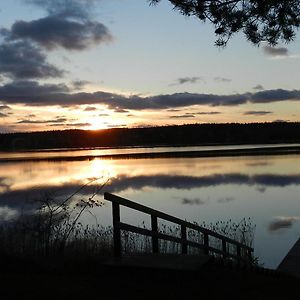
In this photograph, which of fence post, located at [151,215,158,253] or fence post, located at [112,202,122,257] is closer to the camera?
fence post, located at [112,202,122,257]

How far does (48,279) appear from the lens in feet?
23.9

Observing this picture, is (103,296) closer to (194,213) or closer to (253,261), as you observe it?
(253,261)

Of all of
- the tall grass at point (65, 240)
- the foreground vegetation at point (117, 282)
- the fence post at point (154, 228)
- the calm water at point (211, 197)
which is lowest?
the calm water at point (211, 197)

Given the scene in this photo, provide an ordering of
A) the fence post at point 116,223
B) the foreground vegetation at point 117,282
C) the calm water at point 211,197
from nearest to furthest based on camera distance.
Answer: the foreground vegetation at point 117,282 → the fence post at point 116,223 → the calm water at point 211,197

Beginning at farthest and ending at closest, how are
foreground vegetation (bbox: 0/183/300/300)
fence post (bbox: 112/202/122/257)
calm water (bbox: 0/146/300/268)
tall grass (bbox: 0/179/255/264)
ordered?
calm water (bbox: 0/146/300/268) < tall grass (bbox: 0/179/255/264) < fence post (bbox: 112/202/122/257) < foreground vegetation (bbox: 0/183/300/300)

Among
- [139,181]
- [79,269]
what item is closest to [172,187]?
[139,181]

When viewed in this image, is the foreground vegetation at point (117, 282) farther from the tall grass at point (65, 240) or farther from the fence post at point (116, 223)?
the tall grass at point (65, 240)

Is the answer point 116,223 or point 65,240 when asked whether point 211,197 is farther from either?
point 116,223

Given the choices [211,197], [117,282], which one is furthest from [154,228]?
[211,197]

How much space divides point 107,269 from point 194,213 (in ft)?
66.9

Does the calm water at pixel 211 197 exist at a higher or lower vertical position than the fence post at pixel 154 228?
lower

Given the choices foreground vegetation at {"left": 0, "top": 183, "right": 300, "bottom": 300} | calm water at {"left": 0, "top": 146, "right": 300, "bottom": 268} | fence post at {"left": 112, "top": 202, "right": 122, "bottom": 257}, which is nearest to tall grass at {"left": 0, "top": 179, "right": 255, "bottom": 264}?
calm water at {"left": 0, "top": 146, "right": 300, "bottom": 268}

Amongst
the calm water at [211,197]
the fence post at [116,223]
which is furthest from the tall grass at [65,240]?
the fence post at [116,223]

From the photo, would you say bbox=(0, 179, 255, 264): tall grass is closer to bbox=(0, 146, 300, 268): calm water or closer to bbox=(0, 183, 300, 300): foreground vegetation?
bbox=(0, 146, 300, 268): calm water
